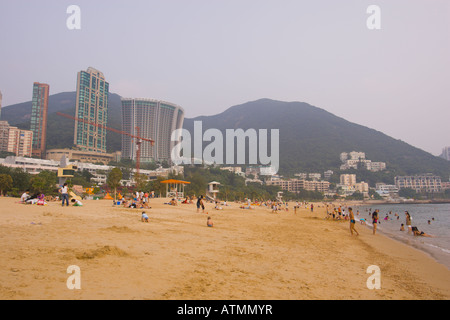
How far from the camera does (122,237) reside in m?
7.65

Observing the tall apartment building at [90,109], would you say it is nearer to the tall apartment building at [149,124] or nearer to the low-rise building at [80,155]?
the low-rise building at [80,155]

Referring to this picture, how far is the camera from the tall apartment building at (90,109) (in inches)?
5541

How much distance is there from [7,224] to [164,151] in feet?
509

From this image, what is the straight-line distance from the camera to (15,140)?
4811 inches

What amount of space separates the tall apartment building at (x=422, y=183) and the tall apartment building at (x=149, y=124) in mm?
147620

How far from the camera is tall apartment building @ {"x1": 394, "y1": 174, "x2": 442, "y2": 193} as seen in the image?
164 metres

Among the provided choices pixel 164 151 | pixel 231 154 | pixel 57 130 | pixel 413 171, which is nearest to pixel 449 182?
pixel 413 171

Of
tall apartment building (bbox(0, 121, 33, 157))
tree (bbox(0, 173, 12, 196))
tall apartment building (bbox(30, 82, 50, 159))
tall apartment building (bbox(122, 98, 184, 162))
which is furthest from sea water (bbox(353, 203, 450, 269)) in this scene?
tall apartment building (bbox(30, 82, 50, 159))

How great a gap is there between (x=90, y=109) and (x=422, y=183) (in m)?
204

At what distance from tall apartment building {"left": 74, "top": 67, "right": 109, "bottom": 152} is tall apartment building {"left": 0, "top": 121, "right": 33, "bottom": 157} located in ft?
66.1

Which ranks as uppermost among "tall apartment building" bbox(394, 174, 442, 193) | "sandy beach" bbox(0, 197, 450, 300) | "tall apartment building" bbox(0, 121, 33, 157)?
"tall apartment building" bbox(0, 121, 33, 157)

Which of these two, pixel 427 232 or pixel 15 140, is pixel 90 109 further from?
pixel 427 232

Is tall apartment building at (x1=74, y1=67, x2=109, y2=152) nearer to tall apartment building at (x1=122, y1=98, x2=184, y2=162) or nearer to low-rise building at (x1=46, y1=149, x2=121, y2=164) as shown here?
low-rise building at (x1=46, y1=149, x2=121, y2=164)
